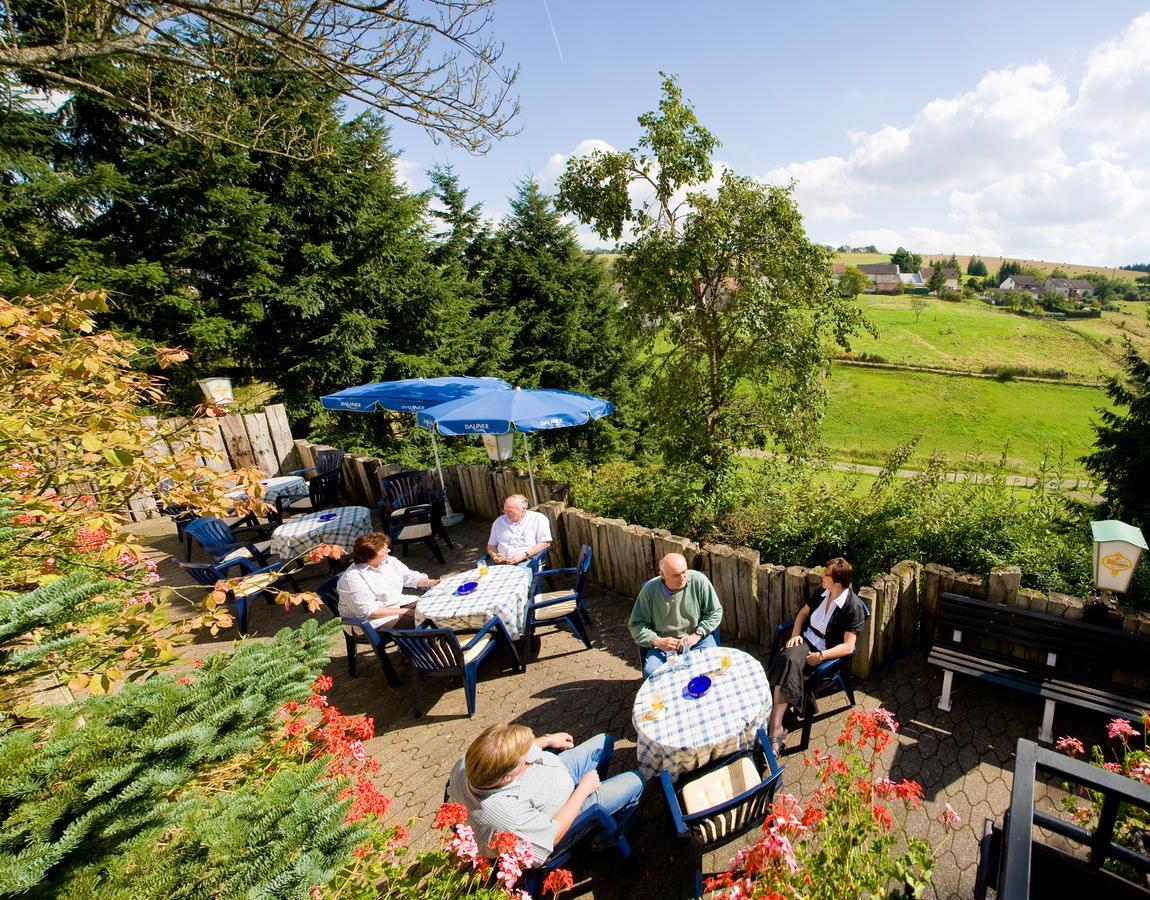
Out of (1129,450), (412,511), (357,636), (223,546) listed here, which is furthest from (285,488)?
(1129,450)

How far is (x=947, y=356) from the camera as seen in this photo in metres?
57.2

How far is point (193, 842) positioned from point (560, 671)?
13.1 ft

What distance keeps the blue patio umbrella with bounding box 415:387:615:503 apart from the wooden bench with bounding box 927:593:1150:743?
4156mm

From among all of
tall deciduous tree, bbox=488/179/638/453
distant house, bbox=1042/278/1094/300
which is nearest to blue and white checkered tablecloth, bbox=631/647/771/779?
tall deciduous tree, bbox=488/179/638/453

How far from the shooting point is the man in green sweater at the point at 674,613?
14.3 feet

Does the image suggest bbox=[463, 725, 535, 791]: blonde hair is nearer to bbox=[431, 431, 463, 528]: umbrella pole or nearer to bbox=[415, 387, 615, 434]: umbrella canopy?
bbox=[415, 387, 615, 434]: umbrella canopy

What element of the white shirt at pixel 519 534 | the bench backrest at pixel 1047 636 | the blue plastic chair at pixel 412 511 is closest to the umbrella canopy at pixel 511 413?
the white shirt at pixel 519 534

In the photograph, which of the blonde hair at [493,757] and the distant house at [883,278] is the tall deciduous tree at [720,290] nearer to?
the blonde hair at [493,757]

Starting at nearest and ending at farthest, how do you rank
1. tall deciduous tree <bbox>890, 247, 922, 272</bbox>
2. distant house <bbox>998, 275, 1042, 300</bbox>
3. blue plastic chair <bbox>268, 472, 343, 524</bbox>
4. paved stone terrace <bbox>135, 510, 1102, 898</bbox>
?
paved stone terrace <bbox>135, 510, 1102, 898</bbox>, blue plastic chair <bbox>268, 472, 343, 524</bbox>, distant house <bbox>998, 275, 1042, 300</bbox>, tall deciduous tree <bbox>890, 247, 922, 272</bbox>

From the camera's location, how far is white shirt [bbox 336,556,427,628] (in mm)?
5152

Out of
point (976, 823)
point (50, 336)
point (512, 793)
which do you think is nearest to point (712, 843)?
point (512, 793)

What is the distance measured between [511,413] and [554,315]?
16.5m

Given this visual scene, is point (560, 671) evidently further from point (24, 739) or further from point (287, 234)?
point (287, 234)

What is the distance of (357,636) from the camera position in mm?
5602
